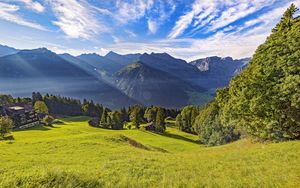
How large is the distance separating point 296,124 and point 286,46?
10832mm

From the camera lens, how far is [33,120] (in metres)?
109

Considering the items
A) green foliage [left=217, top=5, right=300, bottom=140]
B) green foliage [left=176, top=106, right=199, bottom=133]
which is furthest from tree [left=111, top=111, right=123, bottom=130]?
green foliage [left=217, top=5, right=300, bottom=140]

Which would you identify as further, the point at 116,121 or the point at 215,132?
the point at 116,121

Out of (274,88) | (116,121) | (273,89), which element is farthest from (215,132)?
(116,121)

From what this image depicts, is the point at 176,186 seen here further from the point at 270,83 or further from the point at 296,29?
the point at 296,29

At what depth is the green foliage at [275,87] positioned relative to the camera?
29.1 metres

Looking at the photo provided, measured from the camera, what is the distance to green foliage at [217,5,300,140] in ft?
95.4

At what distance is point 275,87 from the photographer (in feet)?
102

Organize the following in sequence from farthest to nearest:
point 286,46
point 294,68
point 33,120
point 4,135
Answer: point 33,120
point 4,135
point 286,46
point 294,68

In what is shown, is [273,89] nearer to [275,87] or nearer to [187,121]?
[275,87]

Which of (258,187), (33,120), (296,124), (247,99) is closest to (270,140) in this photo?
(296,124)

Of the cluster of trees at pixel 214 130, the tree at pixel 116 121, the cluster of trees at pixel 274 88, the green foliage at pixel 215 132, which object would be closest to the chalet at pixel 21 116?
the tree at pixel 116 121

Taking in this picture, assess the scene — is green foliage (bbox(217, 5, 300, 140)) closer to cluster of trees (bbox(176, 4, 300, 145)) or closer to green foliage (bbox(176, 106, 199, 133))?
cluster of trees (bbox(176, 4, 300, 145))

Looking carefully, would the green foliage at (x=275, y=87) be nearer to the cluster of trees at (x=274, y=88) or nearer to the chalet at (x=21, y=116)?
the cluster of trees at (x=274, y=88)
